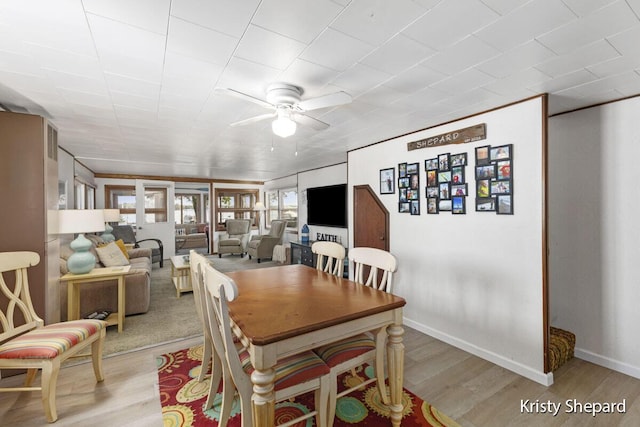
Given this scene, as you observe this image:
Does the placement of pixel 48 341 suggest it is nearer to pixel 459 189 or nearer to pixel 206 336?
pixel 206 336

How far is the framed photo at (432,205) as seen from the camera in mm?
3014

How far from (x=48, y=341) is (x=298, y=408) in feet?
5.36

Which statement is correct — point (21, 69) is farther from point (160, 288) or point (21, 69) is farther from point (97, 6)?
point (160, 288)

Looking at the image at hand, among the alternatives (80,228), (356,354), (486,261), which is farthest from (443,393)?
(80,228)

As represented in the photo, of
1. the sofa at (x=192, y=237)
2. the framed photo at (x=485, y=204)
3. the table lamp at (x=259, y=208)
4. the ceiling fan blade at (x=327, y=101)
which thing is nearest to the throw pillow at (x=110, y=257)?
the ceiling fan blade at (x=327, y=101)

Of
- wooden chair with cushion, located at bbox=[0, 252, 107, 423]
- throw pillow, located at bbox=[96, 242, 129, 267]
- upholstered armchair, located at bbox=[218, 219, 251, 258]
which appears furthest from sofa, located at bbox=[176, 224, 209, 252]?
wooden chair with cushion, located at bbox=[0, 252, 107, 423]

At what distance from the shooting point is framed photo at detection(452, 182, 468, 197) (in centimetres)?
273

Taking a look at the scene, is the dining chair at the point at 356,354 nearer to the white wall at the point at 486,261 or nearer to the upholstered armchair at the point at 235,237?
the white wall at the point at 486,261

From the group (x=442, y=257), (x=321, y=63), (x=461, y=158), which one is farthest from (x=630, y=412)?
(x=321, y=63)

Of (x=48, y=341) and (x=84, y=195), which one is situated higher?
Result: (x=84, y=195)

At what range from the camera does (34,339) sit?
179 cm

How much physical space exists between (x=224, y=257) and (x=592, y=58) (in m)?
7.76

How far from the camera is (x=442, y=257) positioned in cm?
297

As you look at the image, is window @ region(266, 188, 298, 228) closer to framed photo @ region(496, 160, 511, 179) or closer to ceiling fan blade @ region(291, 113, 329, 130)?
ceiling fan blade @ region(291, 113, 329, 130)
